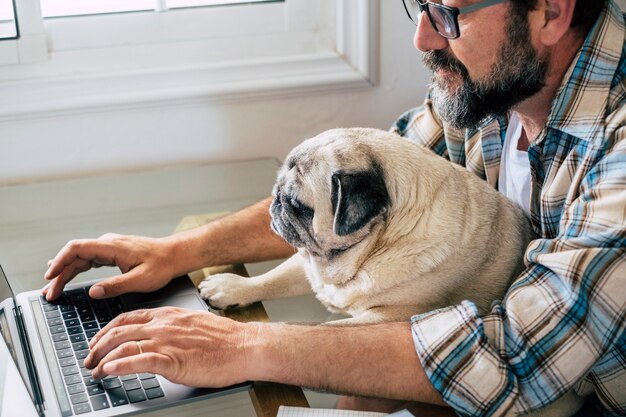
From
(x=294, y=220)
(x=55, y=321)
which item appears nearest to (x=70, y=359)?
(x=55, y=321)

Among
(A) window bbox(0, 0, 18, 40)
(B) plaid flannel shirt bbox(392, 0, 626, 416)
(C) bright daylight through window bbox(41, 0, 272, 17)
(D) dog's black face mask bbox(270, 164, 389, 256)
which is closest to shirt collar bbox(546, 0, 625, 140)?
(B) plaid flannel shirt bbox(392, 0, 626, 416)

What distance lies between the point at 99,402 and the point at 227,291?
1.06 feet

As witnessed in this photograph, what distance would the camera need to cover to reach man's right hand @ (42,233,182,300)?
1.31 meters

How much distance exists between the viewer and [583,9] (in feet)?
3.94

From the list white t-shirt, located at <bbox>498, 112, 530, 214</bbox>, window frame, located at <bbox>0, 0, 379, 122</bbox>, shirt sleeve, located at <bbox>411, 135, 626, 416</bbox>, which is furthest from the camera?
window frame, located at <bbox>0, 0, 379, 122</bbox>

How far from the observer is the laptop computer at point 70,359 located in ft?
3.45

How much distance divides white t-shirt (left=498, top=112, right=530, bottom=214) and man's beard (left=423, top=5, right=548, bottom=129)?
0.12m

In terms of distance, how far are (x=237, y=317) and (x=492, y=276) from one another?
0.40 meters

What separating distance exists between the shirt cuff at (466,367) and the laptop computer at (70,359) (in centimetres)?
25

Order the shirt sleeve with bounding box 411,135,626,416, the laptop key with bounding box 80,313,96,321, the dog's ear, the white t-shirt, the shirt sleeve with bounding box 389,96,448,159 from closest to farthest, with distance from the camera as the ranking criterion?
the shirt sleeve with bounding box 411,135,626,416
the dog's ear
the laptop key with bounding box 80,313,96,321
the white t-shirt
the shirt sleeve with bounding box 389,96,448,159

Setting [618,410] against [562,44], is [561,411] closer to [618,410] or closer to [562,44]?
[618,410]

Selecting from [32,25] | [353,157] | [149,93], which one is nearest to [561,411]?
[353,157]

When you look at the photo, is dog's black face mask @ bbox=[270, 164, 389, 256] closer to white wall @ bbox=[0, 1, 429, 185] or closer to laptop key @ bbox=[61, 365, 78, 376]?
laptop key @ bbox=[61, 365, 78, 376]

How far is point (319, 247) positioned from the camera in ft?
3.99
